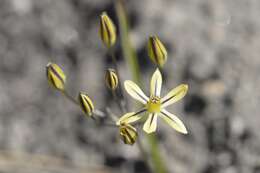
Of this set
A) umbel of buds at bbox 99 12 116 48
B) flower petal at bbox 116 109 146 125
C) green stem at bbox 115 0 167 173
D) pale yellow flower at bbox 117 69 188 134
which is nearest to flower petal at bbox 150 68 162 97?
pale yellow flower at bbox 117 69 188 134

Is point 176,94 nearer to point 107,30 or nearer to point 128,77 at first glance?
point 107,30

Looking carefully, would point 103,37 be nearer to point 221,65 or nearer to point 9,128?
point 221,65

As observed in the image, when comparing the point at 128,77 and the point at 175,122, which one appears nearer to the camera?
the point at 175,122

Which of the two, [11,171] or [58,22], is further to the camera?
[58,22]

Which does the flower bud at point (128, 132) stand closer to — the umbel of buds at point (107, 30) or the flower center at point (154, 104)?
the flower center at point (154, 104)

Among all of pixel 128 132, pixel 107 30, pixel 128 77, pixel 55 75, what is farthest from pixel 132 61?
pixel 128 132

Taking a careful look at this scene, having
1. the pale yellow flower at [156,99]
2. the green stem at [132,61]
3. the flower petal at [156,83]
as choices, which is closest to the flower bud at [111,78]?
the pale yellow flower at [156,99]

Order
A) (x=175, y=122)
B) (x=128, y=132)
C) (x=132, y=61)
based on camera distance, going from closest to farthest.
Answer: (x=128, y=132), (x=175, y=122), (x=132, y=61)

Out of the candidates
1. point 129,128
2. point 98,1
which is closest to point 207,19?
point 98,1
